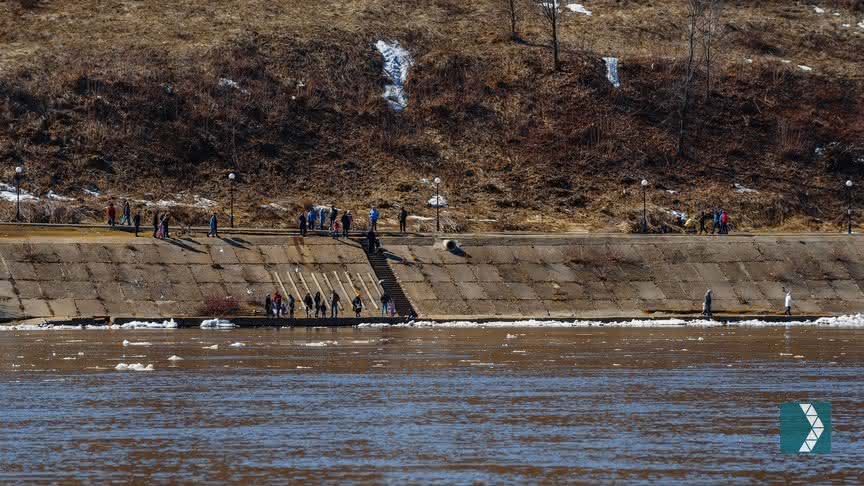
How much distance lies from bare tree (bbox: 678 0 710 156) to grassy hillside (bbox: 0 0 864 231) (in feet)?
2.22

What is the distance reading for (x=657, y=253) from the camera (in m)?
69.8

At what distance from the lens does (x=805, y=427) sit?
95.3 feet

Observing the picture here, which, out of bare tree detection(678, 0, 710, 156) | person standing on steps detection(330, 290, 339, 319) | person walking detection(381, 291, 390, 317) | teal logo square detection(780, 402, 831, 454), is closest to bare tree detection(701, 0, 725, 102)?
bare tree detection(678, 0, 710, 156)

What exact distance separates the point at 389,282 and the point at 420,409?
32.6 metres

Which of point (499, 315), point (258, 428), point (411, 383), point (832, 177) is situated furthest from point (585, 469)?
point (832, 177)

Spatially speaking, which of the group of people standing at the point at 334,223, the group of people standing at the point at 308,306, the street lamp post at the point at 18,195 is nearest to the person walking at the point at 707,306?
the group of people standing at the point at 308,306

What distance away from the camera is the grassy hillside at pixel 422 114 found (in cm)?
8481

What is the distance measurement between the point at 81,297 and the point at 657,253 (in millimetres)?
27960

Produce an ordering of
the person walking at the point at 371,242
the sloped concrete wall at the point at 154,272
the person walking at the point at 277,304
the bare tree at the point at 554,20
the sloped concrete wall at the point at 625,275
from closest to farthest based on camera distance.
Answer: the sloped concrete wall at the point at 154,272 → the person walking at the point at 277,304 → the sloped concrete wall at the point at 625,275 → the person walking at the point at 371,242 → the bare tree at the point at 554,20

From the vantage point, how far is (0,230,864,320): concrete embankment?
2387 inches

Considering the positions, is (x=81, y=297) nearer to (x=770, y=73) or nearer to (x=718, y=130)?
(x=718, y=130)

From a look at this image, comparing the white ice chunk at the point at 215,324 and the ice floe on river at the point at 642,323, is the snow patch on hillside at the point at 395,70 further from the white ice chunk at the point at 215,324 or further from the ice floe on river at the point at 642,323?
the white ice chunk at the point at 215,324

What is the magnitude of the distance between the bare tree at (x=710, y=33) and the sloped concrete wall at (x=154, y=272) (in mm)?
41191

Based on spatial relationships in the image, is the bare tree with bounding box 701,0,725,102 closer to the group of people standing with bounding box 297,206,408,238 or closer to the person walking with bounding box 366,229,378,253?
the group of people standing with bounding box 297,206,408,238
